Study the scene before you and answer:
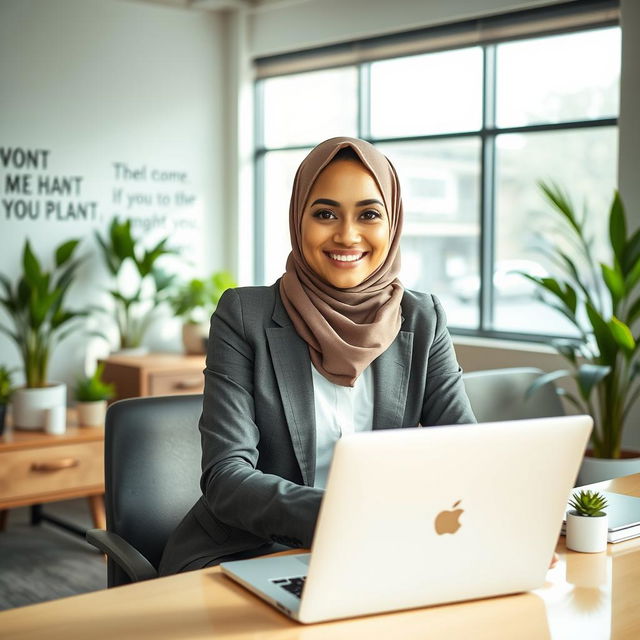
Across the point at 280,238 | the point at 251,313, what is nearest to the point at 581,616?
the point at 251,313

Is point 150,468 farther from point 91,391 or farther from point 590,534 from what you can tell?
point 91,391

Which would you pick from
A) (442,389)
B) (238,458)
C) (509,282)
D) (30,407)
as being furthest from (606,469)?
(30,407)

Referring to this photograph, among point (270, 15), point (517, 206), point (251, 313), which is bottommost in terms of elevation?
point (251, 313)

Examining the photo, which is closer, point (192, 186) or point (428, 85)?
point (428, 85)

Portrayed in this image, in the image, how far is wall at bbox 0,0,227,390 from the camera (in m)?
4.91

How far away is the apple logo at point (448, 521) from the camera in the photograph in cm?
120

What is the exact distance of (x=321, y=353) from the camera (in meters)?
1.77

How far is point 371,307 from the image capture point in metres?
1.82

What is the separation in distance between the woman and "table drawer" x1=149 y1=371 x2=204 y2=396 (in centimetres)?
301

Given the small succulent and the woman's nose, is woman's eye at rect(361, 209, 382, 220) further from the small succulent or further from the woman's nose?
the small succulent

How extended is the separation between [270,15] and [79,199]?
5.30 ft

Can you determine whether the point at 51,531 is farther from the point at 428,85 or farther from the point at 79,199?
the point at 428,85

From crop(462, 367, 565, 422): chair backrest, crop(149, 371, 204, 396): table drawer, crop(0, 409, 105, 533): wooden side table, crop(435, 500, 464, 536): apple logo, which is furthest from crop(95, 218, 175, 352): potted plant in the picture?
crop(435, 500, 464, 536): apple logo

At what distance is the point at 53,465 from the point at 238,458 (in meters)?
2.24
